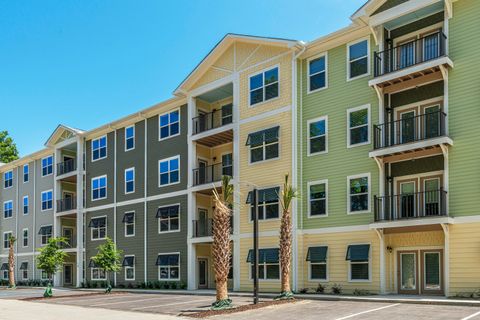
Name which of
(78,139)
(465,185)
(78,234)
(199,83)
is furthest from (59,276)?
(465,185)

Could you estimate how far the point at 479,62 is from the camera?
21.5 metres

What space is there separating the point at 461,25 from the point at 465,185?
21.7 feet

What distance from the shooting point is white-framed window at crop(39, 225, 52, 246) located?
45656mm

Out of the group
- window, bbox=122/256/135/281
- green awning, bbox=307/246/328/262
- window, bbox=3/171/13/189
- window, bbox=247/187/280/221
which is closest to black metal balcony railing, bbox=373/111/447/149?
green awning, bbox=307/246/328/262

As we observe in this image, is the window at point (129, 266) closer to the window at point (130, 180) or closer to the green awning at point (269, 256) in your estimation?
the window at point (130, 180)

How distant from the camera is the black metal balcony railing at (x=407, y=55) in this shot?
904 inches

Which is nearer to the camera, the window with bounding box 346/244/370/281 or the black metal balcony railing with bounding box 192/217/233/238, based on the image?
the window with bounding box 346/244/370/281

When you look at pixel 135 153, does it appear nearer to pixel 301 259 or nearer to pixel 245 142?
pixel 245 142

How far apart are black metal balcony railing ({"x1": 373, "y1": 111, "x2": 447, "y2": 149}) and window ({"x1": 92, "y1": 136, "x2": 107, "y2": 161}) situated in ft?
77.7

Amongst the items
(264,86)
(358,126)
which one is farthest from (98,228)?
(358,126)

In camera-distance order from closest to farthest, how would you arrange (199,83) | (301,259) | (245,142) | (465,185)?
(465,185), (301,259), (245,142), (199,83)

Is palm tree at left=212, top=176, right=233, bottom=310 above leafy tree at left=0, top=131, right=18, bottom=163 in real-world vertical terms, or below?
below

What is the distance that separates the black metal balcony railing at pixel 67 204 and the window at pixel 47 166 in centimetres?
383

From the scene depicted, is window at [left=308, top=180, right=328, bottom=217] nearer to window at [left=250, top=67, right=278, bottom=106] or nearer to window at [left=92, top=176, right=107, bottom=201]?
window at [left=250, top=67, right=278, bottom=106]
